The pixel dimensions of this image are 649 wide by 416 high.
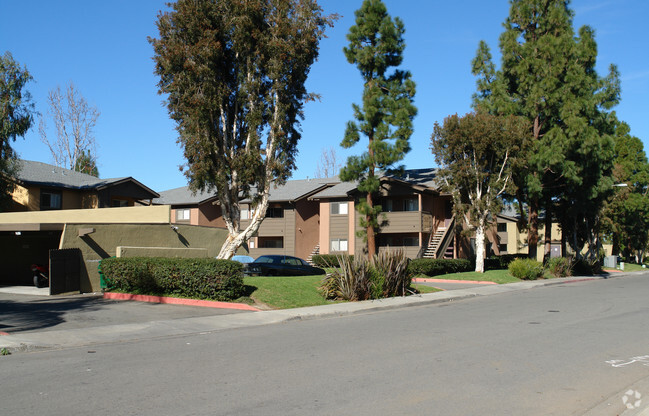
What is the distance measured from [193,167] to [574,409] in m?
21.0

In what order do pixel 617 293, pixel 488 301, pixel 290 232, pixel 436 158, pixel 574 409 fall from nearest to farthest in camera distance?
pixel 574 409, pixel 488 301, pixel 617 293, pixel 436 158, pixel 290 232

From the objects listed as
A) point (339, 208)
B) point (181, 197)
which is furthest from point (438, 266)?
point (181, 197)

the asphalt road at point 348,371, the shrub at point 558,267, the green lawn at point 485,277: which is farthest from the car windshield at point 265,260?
the shrub at point 558,267

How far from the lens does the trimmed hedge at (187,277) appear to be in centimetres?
1703

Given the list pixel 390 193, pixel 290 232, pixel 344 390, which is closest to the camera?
pixel 344 390

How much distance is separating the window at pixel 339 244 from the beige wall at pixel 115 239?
53.8ft

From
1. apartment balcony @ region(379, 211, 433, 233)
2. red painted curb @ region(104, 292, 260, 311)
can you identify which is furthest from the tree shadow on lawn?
apartment balcony @ region(379, 211, 433, 233)

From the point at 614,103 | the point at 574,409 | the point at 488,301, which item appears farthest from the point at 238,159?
the point at 614,103

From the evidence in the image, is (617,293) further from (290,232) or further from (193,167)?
(290,232)

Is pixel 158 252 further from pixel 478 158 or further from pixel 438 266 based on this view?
pixel 478 158

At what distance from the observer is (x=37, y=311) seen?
1537 centimetres

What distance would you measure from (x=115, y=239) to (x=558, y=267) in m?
26.9

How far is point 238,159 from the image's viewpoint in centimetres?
2480

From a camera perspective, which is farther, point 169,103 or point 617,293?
point 169,103
